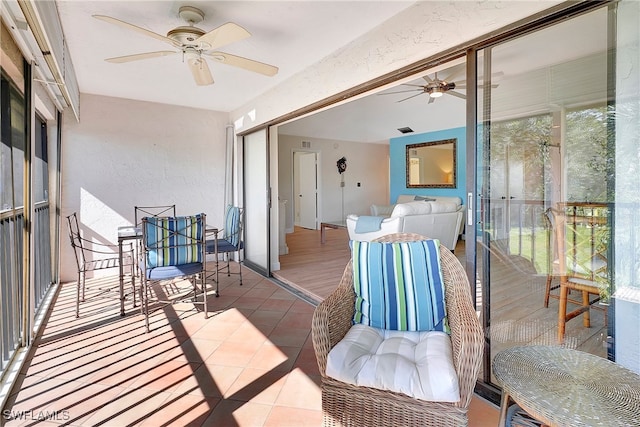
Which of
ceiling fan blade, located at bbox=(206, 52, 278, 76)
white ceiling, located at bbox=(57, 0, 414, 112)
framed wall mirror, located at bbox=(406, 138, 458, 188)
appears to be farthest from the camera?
framed wall mirror, located at bbox=(406, 138, 458, 188)

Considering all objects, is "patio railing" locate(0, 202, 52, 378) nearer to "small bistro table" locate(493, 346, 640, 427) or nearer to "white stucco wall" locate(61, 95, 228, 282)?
"white stucco wall" locate(61, 95, 228, 282)

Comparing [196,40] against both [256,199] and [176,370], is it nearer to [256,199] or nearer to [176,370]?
[176,370]

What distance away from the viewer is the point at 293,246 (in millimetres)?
6566

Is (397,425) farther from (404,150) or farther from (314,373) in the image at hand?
(404,150)

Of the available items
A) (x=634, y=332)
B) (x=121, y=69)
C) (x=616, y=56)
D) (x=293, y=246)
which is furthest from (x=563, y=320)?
(x=293, y=246)

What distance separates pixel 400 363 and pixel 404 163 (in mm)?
7747

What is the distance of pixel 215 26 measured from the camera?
2.62 metres

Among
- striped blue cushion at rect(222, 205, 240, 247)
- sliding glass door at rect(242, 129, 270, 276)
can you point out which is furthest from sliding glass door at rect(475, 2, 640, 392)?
sliding glass door at rect(242, 129, 270, 276)

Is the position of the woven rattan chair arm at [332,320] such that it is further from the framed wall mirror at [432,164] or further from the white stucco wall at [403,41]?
the framed wall mirror at [432,164]

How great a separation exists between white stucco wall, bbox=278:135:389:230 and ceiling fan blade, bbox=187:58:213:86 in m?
5.17

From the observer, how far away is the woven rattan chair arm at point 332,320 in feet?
4.80

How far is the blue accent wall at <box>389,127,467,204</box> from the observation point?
7.33 m

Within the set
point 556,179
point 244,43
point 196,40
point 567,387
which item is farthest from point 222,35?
point 567,387

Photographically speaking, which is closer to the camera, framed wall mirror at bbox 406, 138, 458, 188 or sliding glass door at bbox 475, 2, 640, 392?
sliding glass door at bbox 475, 2, 640, 392
